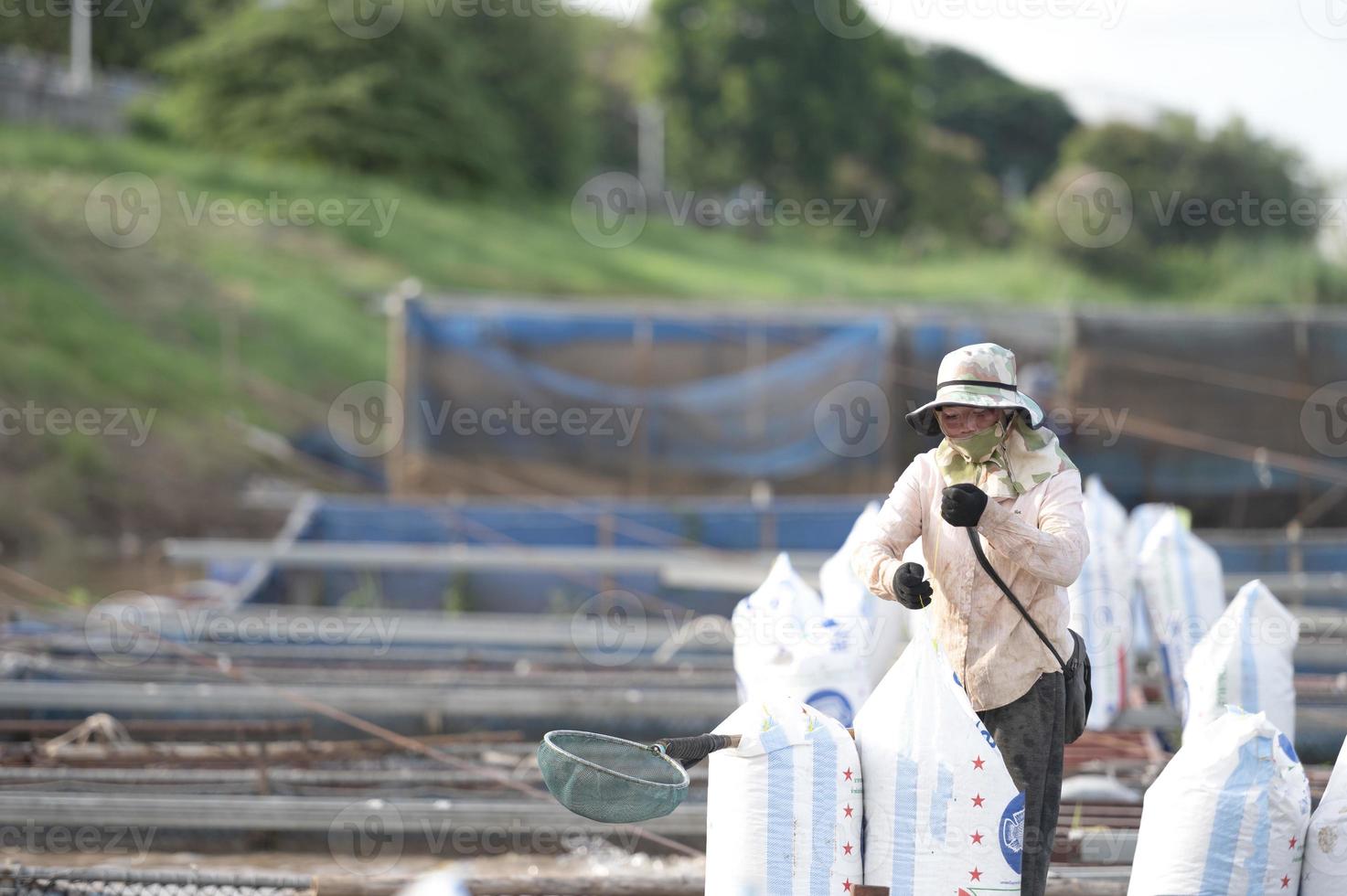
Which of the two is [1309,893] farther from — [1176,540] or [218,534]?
[218,534]

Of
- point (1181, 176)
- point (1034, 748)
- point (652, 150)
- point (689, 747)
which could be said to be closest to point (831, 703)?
point (1034, 748)

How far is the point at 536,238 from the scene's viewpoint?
Result: 107 ft

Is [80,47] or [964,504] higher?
[80,47]

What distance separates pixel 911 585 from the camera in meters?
3.21

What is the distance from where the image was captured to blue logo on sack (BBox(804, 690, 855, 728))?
480 centimetres

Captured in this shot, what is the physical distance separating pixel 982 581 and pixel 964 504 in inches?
14.9

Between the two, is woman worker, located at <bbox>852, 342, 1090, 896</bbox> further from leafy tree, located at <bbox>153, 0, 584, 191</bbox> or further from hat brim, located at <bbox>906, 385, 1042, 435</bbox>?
leafy tree, located at <bbox>153, 0, 584, 191</bbox>

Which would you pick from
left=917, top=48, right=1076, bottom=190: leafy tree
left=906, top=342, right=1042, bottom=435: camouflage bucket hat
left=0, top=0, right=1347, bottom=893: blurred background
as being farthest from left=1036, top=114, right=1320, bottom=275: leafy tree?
left=906, top=342, right=1042, bottom=435: camouflage bucket hat

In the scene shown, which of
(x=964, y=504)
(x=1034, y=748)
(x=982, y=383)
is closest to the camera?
(x=964, y=504)

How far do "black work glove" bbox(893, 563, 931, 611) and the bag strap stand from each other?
207 mm

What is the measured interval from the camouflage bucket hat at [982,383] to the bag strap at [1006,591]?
0.30 metres

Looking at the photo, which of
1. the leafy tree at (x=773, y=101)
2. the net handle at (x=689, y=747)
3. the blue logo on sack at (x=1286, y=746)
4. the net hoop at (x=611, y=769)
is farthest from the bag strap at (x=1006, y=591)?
the leafy tree at (x=773, y=101)

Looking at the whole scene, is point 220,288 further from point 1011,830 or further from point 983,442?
point 1011,830

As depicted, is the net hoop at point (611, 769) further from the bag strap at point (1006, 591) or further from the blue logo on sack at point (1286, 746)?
Result: the blue logo on sack at point (1286, 746)
